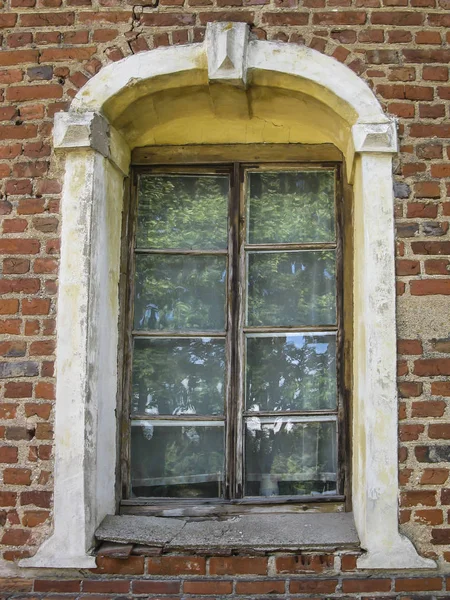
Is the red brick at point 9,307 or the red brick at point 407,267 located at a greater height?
the red brick at point 407,267

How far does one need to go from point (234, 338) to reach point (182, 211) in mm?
722

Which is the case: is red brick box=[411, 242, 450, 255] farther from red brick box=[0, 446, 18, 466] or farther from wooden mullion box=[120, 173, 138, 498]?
red brick box=[0, 446, 18, 466]

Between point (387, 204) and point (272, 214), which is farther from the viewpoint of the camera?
point (272, 214)

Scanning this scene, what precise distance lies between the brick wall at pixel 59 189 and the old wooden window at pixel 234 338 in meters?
0.44

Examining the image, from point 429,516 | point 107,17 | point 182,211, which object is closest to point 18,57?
point 107,17

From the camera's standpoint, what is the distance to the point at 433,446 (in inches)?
107

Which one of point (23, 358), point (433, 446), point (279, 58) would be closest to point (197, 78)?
point (279, 58)

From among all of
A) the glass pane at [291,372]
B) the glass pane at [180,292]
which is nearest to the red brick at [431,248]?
the glass pane at [291,372]

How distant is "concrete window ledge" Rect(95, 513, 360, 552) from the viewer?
2.73 metres

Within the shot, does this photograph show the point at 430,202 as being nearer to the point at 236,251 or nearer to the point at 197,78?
the point at 236,251

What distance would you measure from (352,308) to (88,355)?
126 cm

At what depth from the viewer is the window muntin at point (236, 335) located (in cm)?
313

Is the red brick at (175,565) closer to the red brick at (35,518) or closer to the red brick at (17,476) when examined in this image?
the red brick at (35,518)

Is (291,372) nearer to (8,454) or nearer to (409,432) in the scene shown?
(409,432)
